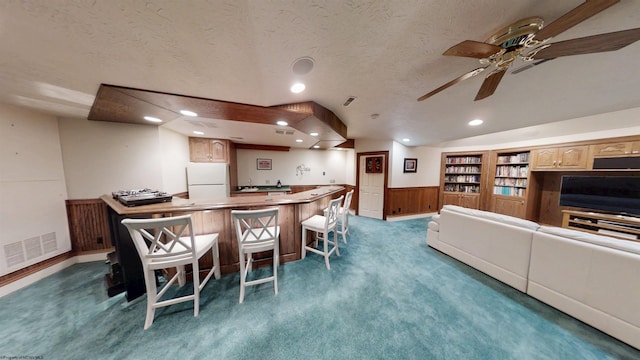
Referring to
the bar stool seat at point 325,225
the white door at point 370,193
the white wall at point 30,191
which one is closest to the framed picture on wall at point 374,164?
the white door at point 370,193

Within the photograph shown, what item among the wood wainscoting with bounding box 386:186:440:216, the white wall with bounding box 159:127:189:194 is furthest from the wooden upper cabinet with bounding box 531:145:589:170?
the white wall with bounding box 159:127:189:194

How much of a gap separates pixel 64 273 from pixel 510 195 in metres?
8.53

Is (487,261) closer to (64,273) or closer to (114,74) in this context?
(114,74)

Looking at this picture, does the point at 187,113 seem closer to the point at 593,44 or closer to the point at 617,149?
the point at 593,44

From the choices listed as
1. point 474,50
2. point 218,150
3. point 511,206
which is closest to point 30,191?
point 218,150

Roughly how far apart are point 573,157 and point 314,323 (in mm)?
5792

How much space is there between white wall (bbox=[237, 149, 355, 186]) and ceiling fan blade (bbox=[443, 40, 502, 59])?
401 cm

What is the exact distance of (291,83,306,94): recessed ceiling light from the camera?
1.68 meters

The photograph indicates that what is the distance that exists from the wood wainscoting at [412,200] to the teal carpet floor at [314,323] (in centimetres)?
249

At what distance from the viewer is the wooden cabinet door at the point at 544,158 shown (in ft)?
12.1

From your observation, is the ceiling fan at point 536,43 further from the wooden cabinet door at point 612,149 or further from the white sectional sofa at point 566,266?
the wooden cabinet door at point 612,149

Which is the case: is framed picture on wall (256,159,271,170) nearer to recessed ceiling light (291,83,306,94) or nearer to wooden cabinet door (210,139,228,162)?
wooden cabinet door (210,139,228,162)

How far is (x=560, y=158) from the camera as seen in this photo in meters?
3.61

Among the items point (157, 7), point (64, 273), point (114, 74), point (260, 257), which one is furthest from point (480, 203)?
point (64, 273)
